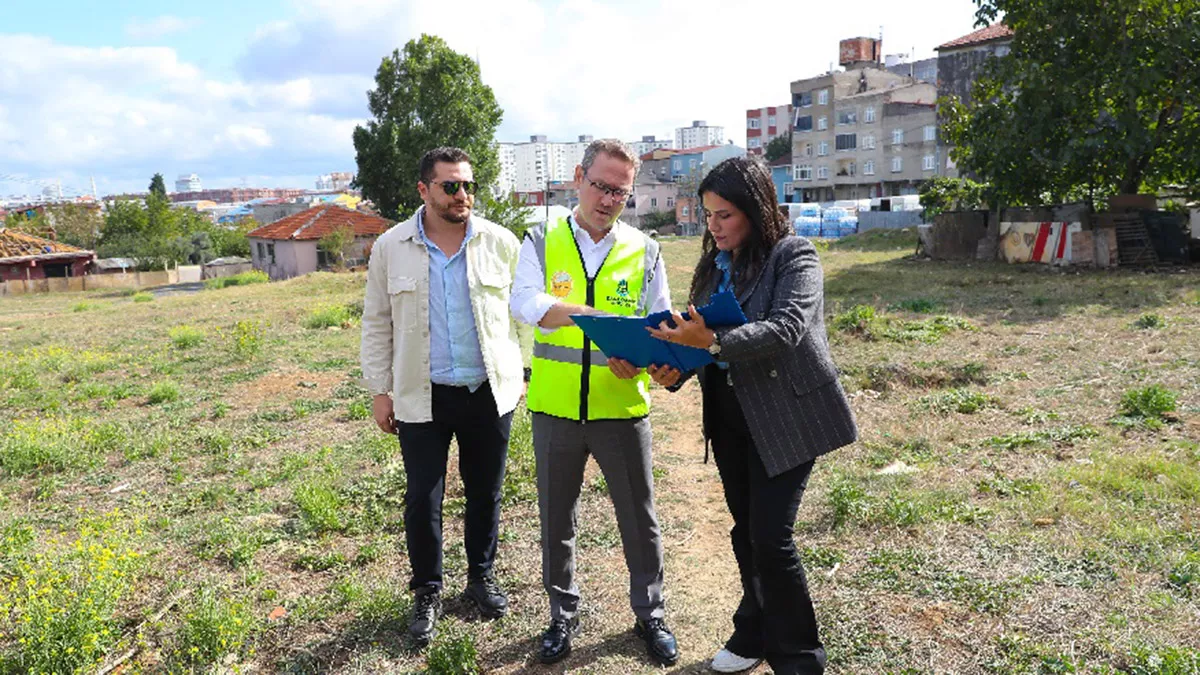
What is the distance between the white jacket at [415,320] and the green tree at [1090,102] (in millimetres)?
17027

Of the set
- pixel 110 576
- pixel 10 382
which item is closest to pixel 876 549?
pixel 110 576

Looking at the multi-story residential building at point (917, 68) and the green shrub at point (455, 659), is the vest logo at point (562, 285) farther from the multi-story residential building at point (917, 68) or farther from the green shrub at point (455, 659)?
the multi-story residential building at point (917, 68)

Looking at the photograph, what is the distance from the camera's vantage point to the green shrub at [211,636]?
3.63 metres

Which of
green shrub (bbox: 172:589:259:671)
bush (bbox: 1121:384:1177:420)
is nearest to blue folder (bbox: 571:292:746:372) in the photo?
green shrub (bbox: 172:589:259:671)

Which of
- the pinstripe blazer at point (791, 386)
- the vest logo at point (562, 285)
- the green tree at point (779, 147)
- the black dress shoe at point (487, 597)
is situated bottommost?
the black dress shoe at point (487, 597)

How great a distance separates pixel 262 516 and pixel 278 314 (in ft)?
47.6

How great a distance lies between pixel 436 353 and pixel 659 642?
5.25 ft

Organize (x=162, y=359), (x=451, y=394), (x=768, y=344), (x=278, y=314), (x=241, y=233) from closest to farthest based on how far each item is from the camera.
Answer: (x=768, y=344) < (x=451, y=394) < (x=162, y=359) < (x=278, y=314) < (x=241, y=233)

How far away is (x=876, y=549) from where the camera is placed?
14.5 feet

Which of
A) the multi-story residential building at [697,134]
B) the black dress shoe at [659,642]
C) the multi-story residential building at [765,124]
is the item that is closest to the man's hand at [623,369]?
the black dress shoe at [659,642]

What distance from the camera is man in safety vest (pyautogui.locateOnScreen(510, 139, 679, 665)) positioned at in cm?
335

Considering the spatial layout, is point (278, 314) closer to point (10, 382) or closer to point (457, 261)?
point (10, 382)

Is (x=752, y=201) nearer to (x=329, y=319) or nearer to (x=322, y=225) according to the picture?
(x=329, y=319)

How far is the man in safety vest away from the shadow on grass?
9.84 metres
